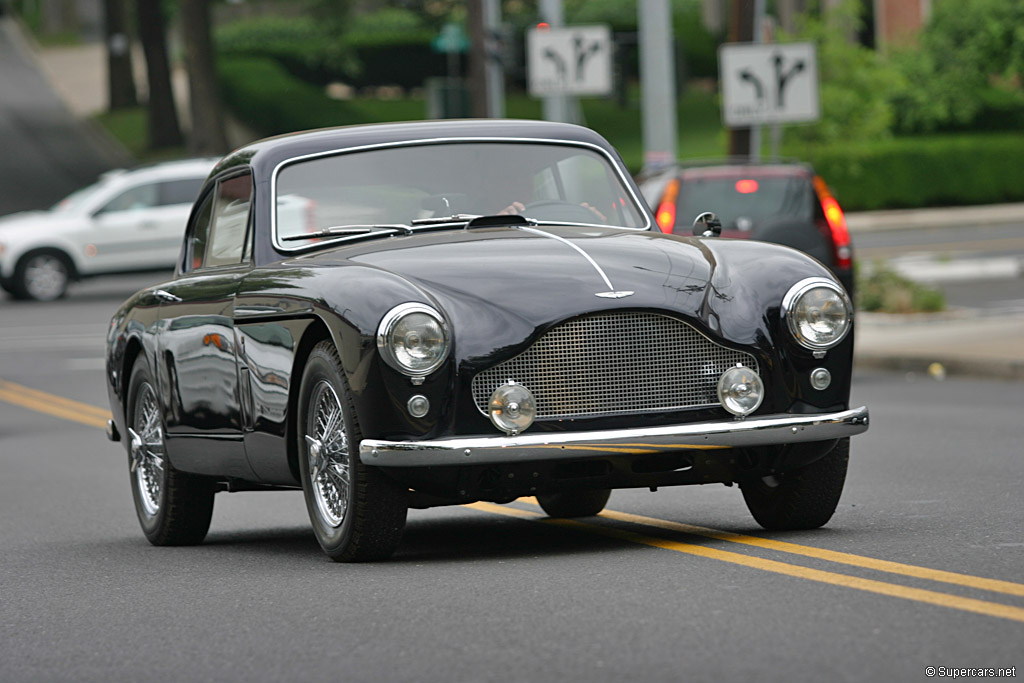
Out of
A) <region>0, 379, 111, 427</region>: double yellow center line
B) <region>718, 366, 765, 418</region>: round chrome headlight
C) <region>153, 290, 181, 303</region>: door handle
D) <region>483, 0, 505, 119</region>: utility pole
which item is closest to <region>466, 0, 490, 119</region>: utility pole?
<region>483, 0, 505, 119</region>: utility pole

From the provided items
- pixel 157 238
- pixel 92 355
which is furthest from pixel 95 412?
pixel 157 238

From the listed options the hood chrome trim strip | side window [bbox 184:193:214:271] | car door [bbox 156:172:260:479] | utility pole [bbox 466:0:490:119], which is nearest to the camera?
the hood chrome trim strip

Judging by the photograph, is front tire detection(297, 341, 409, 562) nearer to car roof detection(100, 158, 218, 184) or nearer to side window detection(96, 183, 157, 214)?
car roof detection(100, 158, 218, 184)

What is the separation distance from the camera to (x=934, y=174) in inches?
1887

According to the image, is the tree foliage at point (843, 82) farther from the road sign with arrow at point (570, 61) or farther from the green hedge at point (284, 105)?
the green hedge at point (284, 105)

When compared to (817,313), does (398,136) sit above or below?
above

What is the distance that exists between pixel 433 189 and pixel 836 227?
9522 mm

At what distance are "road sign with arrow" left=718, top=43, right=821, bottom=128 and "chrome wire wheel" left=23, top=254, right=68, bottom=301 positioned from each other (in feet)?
41.7

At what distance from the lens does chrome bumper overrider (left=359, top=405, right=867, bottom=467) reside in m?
6.65

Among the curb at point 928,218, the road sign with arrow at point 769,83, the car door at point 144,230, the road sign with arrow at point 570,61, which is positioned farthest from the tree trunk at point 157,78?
the road sign with arrow at point 769,83

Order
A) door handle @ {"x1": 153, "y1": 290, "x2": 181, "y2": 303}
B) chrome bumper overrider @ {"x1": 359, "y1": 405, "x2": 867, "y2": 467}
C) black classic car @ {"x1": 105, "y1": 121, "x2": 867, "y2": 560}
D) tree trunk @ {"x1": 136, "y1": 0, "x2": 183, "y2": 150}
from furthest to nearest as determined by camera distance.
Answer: tree trunk @ {"x1": 136, "y1": 0, "x2": 183, "y2": 150}, door handle @ {"x1": 153, "y1": 290, "x2": 181, "y2": 303}, black classic car @ {"x1": 105, "y1": 121, "x2": 867, "y2": 560}, chrome bumper overrider @ {"x1": 359, "y1": 405, "x2": 867, "y2": 467}

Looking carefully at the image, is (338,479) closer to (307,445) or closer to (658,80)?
(307,445)

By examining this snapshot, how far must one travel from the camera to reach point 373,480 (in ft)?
22.4

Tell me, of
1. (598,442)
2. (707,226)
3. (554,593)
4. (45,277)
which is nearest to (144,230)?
(45,277)
